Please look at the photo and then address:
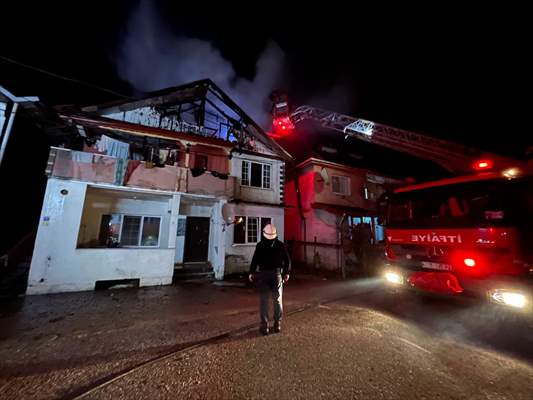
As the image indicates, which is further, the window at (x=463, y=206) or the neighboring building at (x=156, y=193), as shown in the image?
the neighboring building at (x=156, y=193)

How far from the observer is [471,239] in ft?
14.5

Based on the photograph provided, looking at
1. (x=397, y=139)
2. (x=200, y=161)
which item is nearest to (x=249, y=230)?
(x=200, y=161)

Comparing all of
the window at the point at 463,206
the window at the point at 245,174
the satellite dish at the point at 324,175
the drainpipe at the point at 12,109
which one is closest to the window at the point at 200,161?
the window at the point at 245,174

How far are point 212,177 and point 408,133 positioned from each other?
945 cm

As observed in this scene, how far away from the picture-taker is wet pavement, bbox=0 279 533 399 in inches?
108

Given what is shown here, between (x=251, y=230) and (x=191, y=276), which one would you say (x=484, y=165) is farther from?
(x=191, y=276)

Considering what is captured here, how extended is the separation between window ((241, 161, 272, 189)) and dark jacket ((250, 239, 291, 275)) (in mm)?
7569

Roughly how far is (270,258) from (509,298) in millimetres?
4396

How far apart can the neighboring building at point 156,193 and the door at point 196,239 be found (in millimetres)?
52

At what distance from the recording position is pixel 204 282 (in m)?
9.13

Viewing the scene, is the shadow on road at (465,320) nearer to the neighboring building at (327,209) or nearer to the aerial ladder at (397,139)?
the aerial ladder at (397,139)

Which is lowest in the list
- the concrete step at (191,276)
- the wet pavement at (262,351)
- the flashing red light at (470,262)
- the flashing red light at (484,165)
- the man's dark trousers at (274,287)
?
the wet pavement at (262,351)

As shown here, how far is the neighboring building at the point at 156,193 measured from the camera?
765 cm

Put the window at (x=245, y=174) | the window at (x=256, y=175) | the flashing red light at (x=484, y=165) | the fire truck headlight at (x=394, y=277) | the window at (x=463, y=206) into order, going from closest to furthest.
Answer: the window at (x=463, y=206) < the flashing red light at (x=484, y=165) < the fire truck headlight at (x=394, y=277) < the window at (x=245, y=174) < the window at (x=256, y=175)
